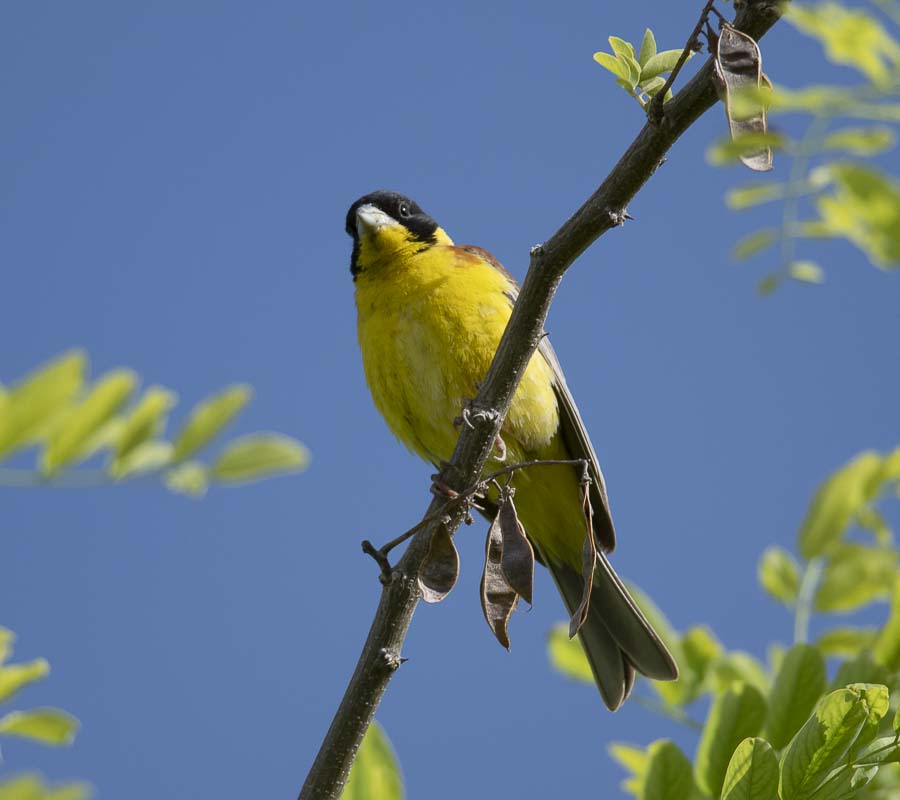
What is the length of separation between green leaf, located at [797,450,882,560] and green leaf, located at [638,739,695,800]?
70 centimetres

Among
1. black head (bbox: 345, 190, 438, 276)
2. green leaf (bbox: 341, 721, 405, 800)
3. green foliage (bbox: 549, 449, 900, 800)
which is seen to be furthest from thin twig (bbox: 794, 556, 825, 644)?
black head (bbox: 345, 190, 438, 276)

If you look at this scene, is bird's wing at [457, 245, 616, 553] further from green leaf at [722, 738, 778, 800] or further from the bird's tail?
green leaf at [722, 738, 778, 800]

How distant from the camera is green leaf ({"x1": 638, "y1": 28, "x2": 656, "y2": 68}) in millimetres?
2290

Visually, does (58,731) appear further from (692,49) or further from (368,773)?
(692,49)

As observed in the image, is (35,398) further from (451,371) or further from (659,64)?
(451,371)

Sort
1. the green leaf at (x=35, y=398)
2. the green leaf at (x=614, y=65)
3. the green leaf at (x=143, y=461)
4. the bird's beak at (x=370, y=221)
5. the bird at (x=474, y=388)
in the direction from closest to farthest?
the green leaf at (x=35, y=398), the green leaf at (x=143, y=461), the green leaf at (x=614, y=65), the bird at (x=474, y=388), the bird's beak at (x=370, y=221)

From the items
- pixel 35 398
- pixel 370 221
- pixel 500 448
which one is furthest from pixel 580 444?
pixel 35 398

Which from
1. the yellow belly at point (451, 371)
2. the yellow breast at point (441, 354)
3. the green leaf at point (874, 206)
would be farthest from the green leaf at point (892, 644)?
the yellow breast at point (441, 354)

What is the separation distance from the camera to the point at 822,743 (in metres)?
1.60

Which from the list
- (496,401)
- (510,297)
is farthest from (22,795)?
(510,297)

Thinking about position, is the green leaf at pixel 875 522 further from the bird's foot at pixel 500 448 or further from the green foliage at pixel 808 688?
the bird's foot at pixel 500 448

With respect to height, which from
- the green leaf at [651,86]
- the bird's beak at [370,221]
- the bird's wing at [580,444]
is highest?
the bird's beak at [370,221]

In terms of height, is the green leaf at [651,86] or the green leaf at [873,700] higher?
the green leaf at [651,86]

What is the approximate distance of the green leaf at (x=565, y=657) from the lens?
2.95 m
